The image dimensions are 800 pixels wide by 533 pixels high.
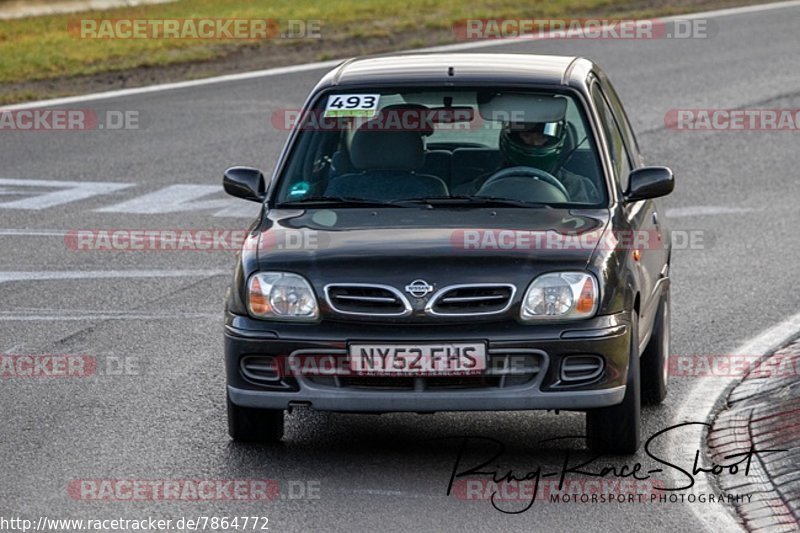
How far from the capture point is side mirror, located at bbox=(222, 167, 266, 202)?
917 cm

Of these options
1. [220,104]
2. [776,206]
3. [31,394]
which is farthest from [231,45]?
[31,394]

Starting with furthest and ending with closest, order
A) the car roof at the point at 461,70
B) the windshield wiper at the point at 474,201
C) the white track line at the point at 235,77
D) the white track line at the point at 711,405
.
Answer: the white track line at the point at 235,77
the car roof at the point at 461,70
the windshield wiper at the point at 474,201
the white track line at the point at 711,405

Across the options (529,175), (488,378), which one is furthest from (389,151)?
(488,378)

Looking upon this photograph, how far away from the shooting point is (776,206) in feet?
50.3

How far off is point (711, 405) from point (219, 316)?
3.51 m

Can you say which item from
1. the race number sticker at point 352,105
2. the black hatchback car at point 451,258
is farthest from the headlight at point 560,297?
the race number sticker at point 352,105

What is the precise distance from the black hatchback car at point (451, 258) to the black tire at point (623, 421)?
1 cm

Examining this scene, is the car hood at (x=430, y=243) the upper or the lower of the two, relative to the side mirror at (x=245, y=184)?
upper

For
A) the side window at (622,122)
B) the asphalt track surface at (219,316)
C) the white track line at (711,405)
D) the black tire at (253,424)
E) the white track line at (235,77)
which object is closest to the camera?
the white track line at (711,405)

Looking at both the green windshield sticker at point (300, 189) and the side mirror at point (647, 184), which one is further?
the green windshield sticker at point (300, 189)

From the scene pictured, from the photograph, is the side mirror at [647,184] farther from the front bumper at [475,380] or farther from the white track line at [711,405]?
the white track line at [711,405]

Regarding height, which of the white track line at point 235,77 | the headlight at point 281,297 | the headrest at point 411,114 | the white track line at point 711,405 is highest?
the headrest at point 411,114

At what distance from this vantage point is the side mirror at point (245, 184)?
9172 millimetres

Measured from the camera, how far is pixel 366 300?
788 cm
